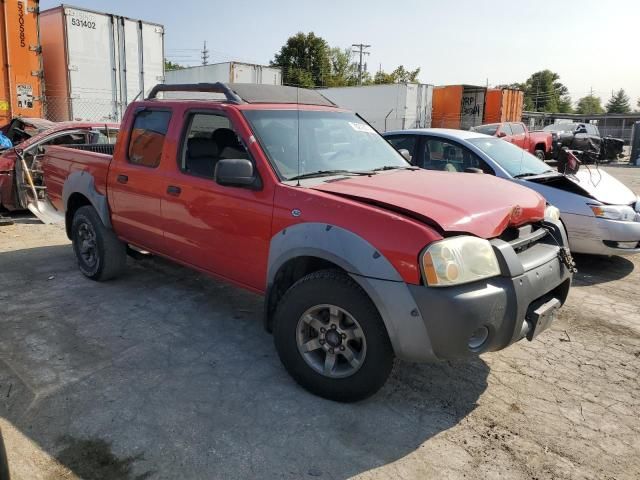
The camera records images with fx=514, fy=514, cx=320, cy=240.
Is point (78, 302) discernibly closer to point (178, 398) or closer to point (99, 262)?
point (99, 262)

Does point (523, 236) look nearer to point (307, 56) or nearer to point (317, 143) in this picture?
point (317, 143)

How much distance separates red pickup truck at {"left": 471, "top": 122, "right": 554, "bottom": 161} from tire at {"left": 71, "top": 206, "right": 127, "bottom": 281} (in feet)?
41.9

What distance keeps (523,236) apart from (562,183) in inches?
132

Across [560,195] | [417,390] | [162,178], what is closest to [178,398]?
[417,390]

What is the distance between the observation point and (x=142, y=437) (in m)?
2.85

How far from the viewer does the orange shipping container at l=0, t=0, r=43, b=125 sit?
10398 millimetres

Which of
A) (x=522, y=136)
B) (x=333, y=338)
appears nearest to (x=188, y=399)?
(x=333, y=338)

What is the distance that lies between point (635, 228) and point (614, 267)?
753mm

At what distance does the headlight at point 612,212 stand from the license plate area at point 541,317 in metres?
3.09

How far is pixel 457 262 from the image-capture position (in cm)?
274

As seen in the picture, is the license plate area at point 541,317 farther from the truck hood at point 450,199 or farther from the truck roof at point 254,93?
the truck roof at point 254,93

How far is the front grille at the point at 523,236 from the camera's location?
320cm

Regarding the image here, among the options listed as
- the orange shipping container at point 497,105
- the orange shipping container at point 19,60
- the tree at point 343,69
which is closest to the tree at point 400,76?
the tree at point 343,69

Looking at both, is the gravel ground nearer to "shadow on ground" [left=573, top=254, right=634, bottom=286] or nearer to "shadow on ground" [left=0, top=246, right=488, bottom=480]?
"shadow on ground" [left=0, top=246, right=488, bottom=480]
